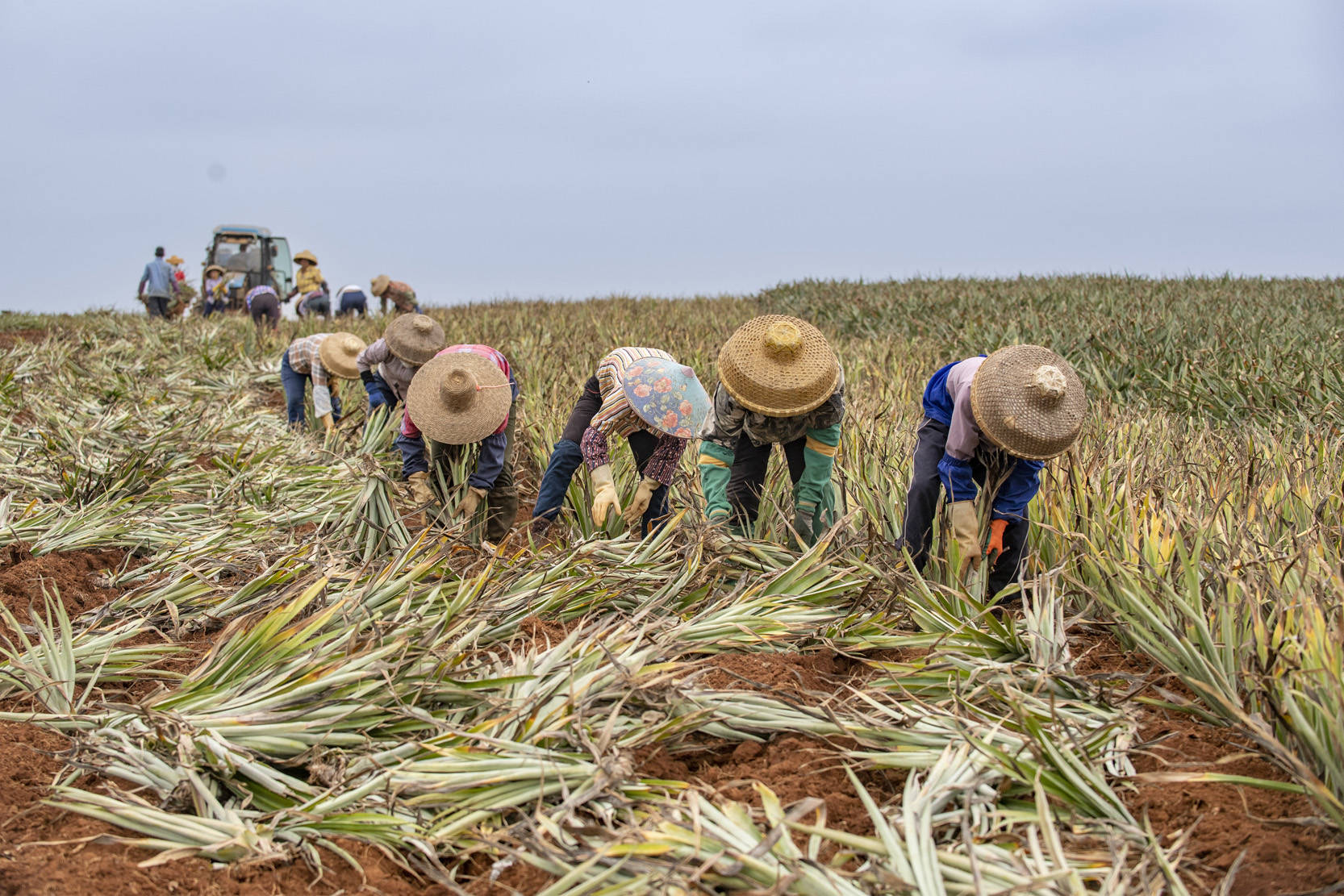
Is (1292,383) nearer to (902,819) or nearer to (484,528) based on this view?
(484,528)

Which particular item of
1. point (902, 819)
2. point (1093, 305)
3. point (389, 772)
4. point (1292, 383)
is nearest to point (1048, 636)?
point (902, 819)

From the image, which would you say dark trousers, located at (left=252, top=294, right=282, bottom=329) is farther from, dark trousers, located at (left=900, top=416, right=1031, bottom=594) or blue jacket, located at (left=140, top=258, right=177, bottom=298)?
dark trousers, located at (left=900, top=416, right=1031, bottom=594)

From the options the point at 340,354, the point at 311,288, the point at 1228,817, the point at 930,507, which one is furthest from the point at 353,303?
the point at 1228,817

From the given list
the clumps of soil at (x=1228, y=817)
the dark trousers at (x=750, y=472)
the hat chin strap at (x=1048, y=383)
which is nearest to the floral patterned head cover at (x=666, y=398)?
the dark trousers at (x=750, y=472)

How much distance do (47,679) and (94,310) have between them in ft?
56.6

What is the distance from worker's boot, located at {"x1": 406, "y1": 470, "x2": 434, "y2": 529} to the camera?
4.36 meters

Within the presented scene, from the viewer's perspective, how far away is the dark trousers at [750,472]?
386 centimetres

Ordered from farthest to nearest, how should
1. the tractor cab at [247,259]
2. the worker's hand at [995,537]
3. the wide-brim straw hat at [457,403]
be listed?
1. the tractor cab at [247,259]
2. the wide-brim straw hat at [457,403]
3. the worker's hand at [995,537]

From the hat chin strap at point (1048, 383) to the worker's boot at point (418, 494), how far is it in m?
2.43

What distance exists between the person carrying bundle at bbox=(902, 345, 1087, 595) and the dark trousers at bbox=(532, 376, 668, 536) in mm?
1089

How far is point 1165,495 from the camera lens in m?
3.33

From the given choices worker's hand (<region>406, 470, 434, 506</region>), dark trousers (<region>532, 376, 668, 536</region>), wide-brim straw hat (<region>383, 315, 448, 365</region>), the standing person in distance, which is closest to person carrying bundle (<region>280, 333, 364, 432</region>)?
wide-brim straw hat (<region>383, 315, 448, 365</region>)

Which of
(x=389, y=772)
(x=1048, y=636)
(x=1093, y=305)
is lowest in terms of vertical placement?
(x=389, y=772)

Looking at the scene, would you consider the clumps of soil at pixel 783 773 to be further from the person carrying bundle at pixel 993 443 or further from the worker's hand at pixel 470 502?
the worker's hand at pixel 470 502
